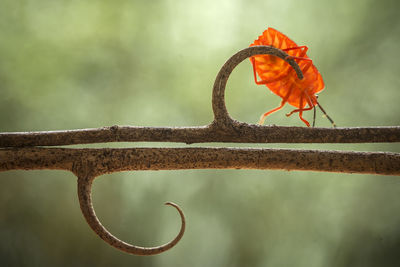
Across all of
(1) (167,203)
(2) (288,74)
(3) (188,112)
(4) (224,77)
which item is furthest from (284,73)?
(3) (188,112)

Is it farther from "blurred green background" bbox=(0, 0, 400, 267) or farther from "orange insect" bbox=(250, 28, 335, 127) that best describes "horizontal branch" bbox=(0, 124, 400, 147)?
"blurred green background" bbox=(0, 0, 400, 267)

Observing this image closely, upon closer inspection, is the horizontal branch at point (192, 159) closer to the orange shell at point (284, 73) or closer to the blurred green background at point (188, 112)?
the orange shell at point (284, 73)

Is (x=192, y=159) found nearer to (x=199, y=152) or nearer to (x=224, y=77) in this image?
(x=199, y=152)

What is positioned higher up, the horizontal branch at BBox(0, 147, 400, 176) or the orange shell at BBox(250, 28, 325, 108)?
the orange shell at BBox(250, 28, 325, 108)

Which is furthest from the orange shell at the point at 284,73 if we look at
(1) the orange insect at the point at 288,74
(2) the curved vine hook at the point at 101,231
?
(2) the curved vine hook at the point at 101,231

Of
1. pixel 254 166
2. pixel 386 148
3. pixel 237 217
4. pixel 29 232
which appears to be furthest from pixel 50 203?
pixel 386 148

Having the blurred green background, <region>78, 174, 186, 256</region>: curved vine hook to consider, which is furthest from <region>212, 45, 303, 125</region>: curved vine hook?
the blurred green background
